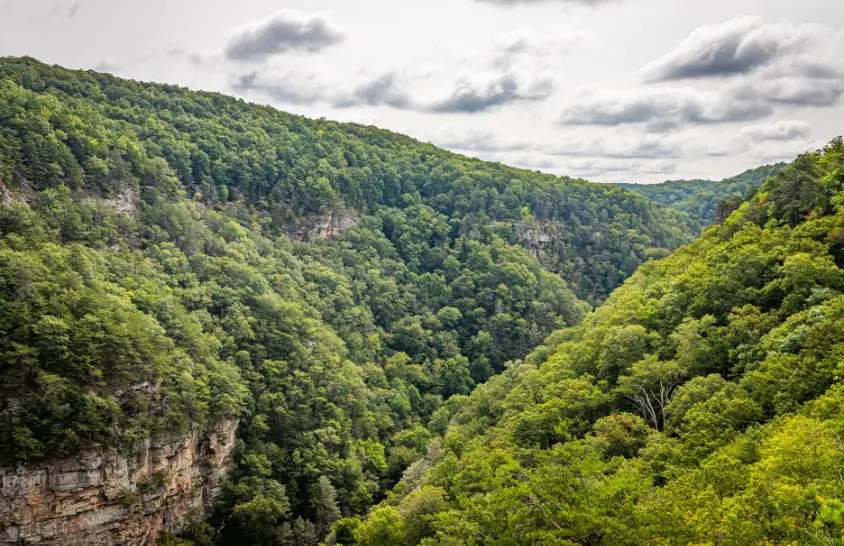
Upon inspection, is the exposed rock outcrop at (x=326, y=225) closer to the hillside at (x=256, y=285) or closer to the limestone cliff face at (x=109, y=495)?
the hillside at (x=256, y=285)

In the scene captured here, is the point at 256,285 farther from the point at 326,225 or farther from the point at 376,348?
the point at 326,225

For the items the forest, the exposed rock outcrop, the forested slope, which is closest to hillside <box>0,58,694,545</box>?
the forest

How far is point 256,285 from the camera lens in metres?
73.8

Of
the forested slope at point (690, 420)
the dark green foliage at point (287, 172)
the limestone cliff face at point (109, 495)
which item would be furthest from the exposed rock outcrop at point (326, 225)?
the limestone cliff face at point (109, 495)

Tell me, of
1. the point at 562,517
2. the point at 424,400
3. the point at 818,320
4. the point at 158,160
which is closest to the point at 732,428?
the point at 818,320

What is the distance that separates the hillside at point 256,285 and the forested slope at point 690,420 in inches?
522

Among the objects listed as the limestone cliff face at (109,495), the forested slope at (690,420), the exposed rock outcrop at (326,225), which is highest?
the exposed rock outcrop at (326,225)

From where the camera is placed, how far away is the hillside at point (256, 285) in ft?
150

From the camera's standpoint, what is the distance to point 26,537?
40.4 meters

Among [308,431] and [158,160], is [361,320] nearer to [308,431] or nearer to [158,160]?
[308,431]

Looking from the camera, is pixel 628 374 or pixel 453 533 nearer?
pixel 453 533

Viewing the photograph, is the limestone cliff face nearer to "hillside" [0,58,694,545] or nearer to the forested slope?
"hillside" [0,58,694,545]

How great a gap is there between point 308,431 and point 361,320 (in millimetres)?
29070

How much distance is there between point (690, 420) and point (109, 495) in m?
41.2
